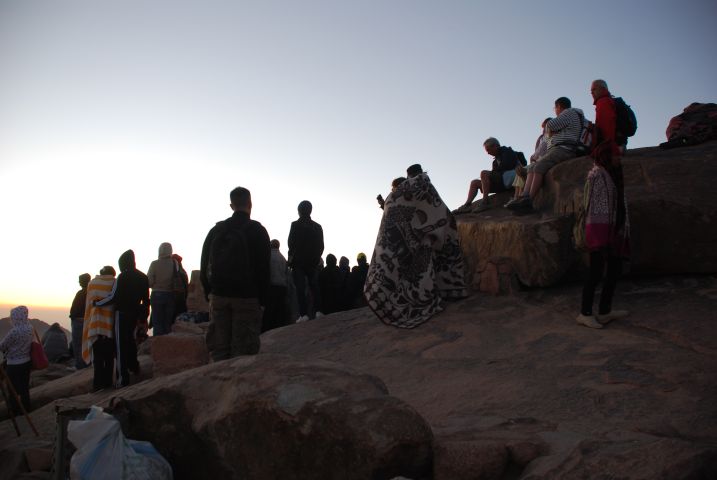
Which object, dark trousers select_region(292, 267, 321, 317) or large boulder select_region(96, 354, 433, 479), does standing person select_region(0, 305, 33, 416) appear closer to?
dark trousers select_region(292, 267, 321, 317)

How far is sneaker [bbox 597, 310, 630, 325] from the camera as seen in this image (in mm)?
5316

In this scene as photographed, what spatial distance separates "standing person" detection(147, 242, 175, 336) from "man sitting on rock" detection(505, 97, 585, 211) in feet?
16.4

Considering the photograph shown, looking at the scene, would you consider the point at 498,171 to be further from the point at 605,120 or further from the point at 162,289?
the point at 162,289

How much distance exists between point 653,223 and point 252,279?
4004mm

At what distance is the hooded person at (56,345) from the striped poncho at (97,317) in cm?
637

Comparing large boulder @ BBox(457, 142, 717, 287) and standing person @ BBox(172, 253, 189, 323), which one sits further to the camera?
standing person @ BBox(172, 253, 189, 323)

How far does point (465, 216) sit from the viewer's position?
793cm

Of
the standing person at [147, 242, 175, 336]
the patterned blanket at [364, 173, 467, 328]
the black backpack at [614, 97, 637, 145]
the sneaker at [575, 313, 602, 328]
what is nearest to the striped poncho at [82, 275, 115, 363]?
the standing person at [147, 242, 175, 336]

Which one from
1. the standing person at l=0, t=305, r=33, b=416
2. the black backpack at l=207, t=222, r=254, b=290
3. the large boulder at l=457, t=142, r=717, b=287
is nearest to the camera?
the black backpack at l=207, t=222, r=254, b=290

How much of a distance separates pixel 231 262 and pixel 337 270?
16.5ft

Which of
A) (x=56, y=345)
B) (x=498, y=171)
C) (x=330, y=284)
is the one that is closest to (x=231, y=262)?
(x=498, y=171)

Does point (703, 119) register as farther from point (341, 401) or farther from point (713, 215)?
point (341, 401)

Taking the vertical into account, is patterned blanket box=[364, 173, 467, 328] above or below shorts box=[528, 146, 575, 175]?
below

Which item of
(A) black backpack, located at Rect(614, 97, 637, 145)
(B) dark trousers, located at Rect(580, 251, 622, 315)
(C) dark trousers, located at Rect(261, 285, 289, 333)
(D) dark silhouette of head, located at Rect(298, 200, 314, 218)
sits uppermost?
(A) black backpack, located at Rect(614, 97, 637, 145)
